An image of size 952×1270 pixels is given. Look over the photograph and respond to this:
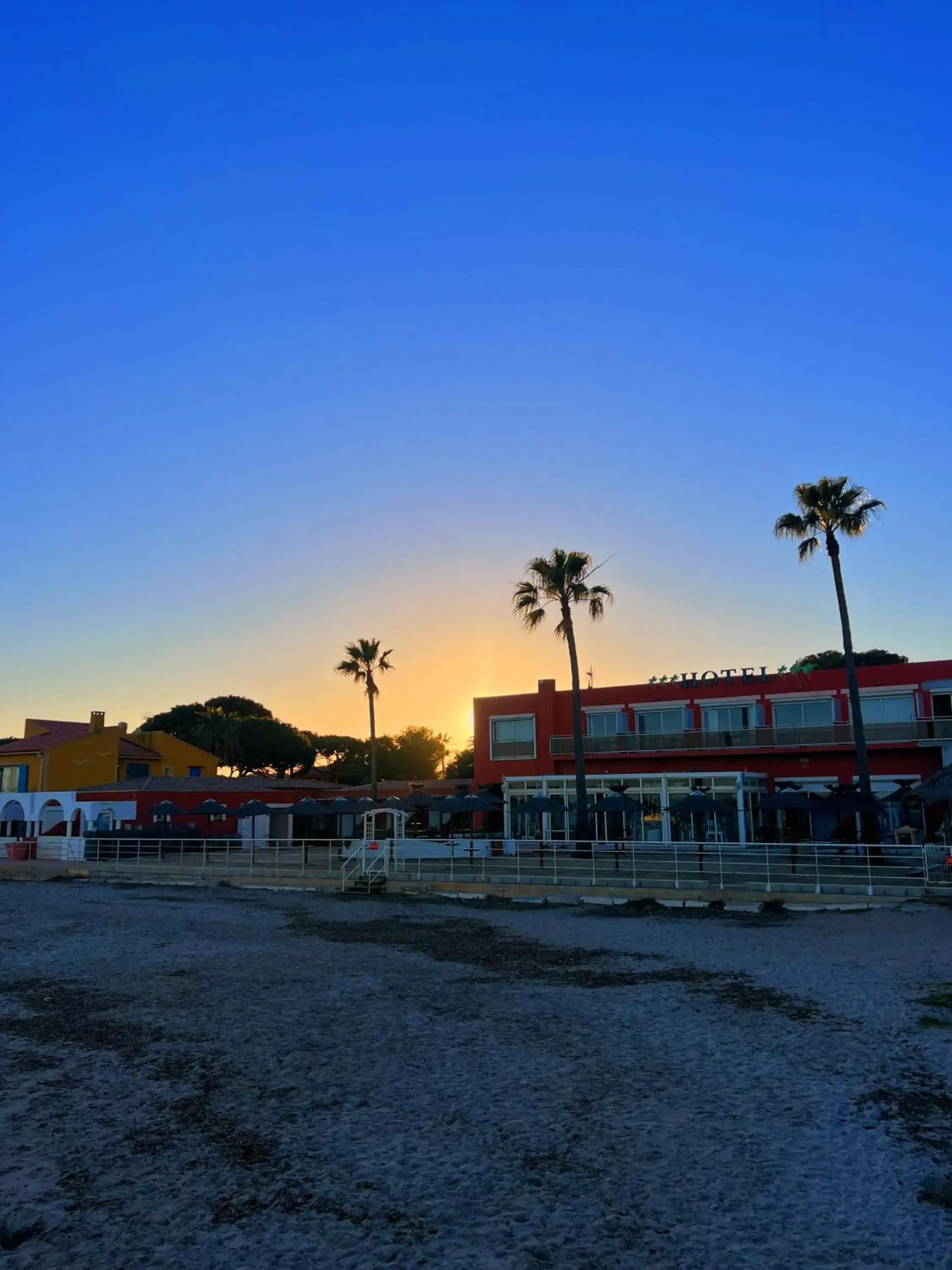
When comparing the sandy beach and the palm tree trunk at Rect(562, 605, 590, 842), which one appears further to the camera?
the palm tree trunk at Rect(562, 605, 590, 842)

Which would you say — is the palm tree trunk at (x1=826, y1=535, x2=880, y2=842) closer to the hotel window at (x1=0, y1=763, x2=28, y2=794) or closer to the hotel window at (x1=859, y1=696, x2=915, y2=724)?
the hotel window at (x1=859, y1=696, x2=915, y2=724)

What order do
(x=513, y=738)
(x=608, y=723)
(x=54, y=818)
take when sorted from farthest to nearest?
(x=54, y=818), (x=513, y=738), (x=608, y=723)

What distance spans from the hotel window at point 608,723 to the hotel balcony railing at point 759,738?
394 millimetres

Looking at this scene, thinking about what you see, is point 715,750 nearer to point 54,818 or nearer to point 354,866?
point 354,866

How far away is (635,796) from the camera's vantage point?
39.0 m

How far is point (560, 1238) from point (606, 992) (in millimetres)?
7584

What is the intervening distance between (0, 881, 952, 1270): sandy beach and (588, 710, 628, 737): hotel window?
25734 millimetres

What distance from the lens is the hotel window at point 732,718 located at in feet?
128

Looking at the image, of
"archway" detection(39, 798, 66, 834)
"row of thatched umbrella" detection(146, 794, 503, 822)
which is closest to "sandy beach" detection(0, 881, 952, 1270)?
"row of thatched umbrella" detection(146, 794, 503, 822)

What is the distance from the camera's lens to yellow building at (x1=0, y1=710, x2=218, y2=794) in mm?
52656

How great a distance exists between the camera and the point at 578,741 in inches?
1398

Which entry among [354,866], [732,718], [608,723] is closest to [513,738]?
[608,723]

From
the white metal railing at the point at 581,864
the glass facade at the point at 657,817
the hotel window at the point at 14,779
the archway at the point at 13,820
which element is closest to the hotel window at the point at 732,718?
the glass facade at the point at 657,817

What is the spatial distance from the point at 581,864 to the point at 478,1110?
796 inches
